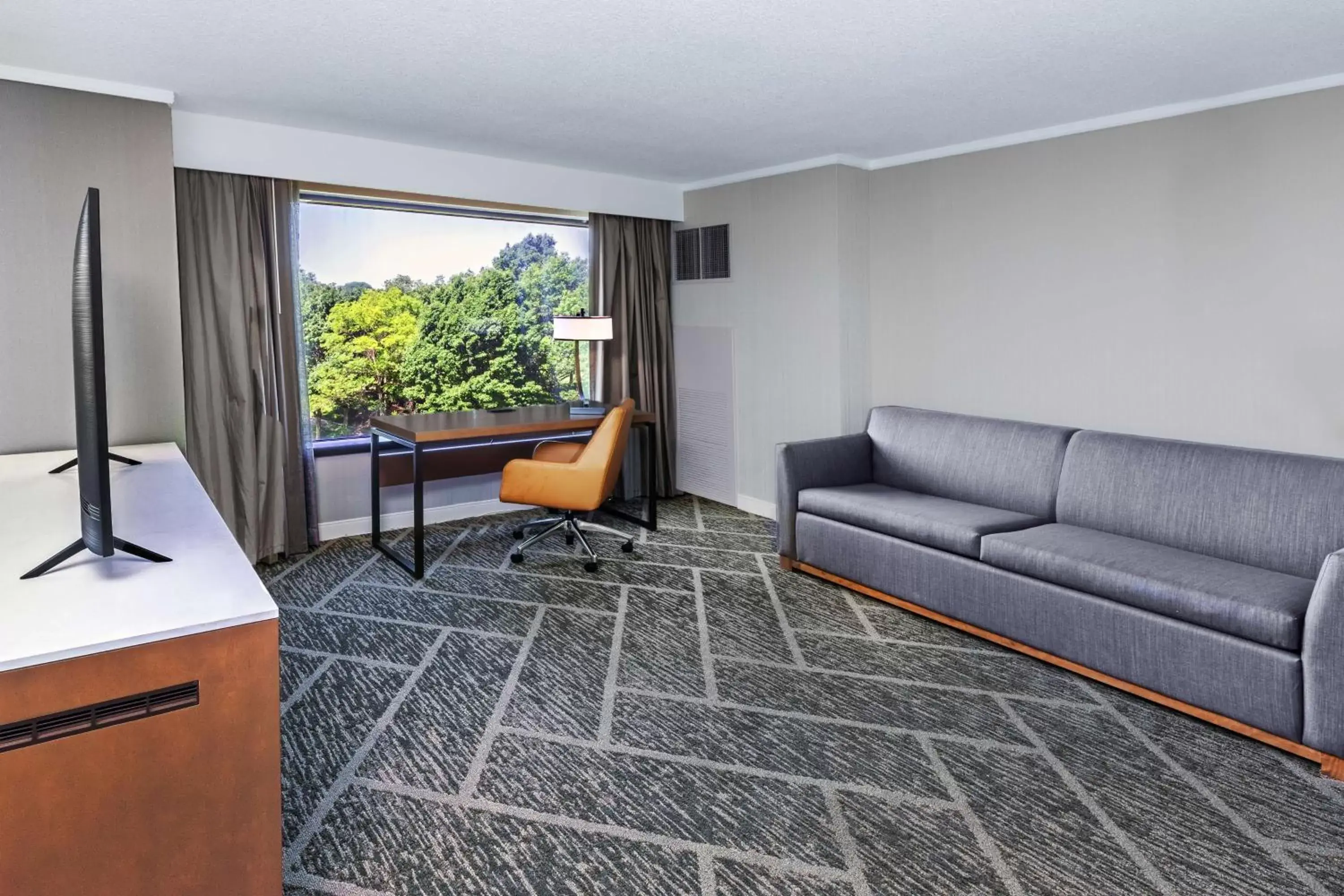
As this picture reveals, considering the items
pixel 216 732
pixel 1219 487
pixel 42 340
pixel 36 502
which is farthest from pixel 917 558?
pixel 42 340

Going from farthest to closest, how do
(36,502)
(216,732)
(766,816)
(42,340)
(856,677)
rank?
(42,340)
(856,677)
(36,502)
(766,816)
(216,732)

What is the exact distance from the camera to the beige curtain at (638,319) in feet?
18.6

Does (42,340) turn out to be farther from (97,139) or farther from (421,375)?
(421,375)

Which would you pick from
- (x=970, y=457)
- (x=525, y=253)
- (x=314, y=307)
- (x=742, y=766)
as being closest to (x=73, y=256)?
(x=314, y=307)

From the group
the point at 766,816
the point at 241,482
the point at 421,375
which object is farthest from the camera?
the point at 421,375

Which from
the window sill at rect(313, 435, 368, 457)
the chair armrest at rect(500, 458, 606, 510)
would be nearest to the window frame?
the window sill at rect(313, 435, 368, 457)

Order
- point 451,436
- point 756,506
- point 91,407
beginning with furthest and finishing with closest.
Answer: point 756,506 < point 451,436 < point 91,407

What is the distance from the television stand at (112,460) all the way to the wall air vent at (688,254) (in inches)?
144

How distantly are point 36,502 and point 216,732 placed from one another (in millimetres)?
1380

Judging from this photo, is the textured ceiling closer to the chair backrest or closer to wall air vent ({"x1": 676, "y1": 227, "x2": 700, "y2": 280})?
the chair backrest

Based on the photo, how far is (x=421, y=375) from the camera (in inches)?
209

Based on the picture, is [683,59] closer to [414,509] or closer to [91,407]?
[91,407]

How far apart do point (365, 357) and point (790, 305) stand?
2589 millimetres

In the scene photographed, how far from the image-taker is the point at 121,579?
5.73 ft
